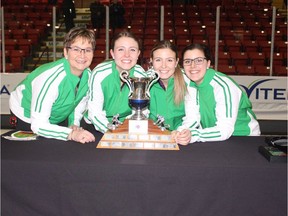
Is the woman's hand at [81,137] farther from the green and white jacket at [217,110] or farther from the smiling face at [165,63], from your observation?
the smiling face at [165,63]

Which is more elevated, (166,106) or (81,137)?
(166,106)

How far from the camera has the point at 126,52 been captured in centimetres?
256

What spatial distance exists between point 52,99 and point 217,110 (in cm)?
94

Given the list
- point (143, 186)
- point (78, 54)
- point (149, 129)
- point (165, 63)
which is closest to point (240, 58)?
point (165, 63)

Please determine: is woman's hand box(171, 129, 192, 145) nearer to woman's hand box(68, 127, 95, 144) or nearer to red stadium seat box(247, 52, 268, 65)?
woman's hand box(68, 127, 95, 144)

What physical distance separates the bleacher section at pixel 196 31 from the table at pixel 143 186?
17.6ft

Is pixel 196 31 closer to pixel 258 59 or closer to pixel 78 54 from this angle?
pixel 258 59

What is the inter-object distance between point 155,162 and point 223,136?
0.60 meters

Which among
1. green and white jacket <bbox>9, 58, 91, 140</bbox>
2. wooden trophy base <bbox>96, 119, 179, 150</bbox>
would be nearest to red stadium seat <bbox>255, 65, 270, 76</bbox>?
green and white jacket <bbox>9, 58, 91, 140</bbox>

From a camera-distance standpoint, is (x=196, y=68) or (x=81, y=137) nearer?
Answer: (x=81, y=137)

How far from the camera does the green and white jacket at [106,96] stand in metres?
2.53

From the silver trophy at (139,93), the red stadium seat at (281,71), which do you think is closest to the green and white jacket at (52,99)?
the silver trophy at (139,93)

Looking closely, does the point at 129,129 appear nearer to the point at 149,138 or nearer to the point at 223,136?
the point at 149,138

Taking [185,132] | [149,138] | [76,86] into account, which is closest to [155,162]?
[149,138]
